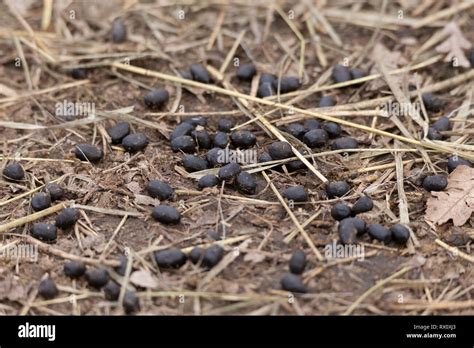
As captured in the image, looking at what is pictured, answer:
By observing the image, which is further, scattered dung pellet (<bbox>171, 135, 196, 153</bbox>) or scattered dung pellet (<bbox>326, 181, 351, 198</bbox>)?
scattered dung pellet (<bbox>171, 135, 196, 153</bbox>)

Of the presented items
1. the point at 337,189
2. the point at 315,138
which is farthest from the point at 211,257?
the point at 315,138

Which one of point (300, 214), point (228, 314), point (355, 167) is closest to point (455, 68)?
point (355, 167)

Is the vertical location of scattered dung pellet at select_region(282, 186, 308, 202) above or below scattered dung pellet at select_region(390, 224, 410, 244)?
above

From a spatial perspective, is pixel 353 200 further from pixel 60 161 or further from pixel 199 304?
pixel 60 161

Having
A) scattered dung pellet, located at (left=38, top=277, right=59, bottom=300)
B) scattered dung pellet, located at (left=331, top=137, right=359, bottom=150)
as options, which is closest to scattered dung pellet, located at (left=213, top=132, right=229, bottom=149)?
scattered dung pellet, located at (left=331, top=137, right=359, bottom=150)

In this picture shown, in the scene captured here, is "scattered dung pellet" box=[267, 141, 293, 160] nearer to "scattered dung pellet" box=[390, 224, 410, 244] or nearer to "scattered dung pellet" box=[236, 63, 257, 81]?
"scattered dung pellet" box=[390, 224, 410, 244]

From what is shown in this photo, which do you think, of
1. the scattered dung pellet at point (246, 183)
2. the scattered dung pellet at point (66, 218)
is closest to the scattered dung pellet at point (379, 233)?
the scattered dung pellet at point (246, 183)
